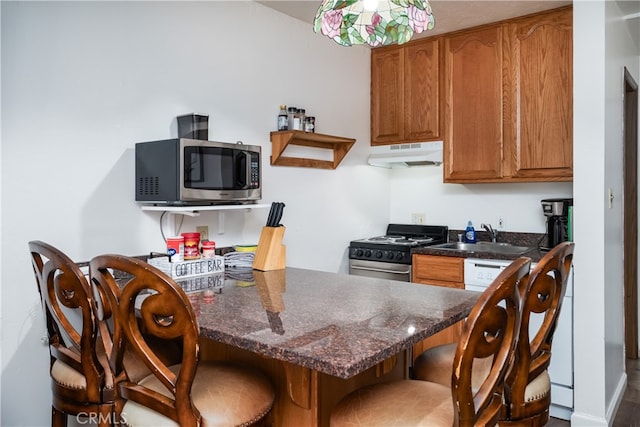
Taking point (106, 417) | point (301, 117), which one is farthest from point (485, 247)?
point (106, 417)

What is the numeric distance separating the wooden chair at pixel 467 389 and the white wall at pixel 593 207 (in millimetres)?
1533

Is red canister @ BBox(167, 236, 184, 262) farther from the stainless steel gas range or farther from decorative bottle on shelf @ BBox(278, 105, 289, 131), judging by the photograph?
the stainless steel gas range

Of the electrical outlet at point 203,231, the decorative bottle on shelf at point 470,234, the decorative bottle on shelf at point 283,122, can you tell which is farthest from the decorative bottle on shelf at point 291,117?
the decorative bottle on shelf at point 470,234

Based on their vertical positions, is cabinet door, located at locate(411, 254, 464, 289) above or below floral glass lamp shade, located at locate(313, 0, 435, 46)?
below

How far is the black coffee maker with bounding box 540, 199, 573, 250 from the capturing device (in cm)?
293

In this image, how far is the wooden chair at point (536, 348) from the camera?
1.27 m

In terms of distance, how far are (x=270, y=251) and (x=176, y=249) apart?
44cm

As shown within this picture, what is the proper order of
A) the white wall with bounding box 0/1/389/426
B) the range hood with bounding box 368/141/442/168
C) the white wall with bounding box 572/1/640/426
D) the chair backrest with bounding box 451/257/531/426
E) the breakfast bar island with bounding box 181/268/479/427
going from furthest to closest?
the range hood with bounding box 368/141/442/168 < the white wall with bounding box 572/1/640/426 < the white wall with bounding box 0/1/389/426 < the breakfast bar island with bounding box 181/268/479/427 < the chair backrest with bounding box 451/257/531/426

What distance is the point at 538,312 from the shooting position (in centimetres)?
132

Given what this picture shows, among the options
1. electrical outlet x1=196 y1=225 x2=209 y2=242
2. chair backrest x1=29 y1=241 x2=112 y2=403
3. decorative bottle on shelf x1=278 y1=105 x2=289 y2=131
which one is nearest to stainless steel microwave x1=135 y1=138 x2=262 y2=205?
electrical outlet x1=196 y1=225 x2=209 y2=242

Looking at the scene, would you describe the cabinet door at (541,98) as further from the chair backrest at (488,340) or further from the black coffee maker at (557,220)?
the chair backrest at (488,340)

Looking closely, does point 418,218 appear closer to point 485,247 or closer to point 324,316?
point 485,247

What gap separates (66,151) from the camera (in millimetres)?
2041

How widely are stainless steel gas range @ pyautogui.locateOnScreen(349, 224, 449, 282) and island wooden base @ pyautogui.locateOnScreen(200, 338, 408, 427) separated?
1.48 meters
